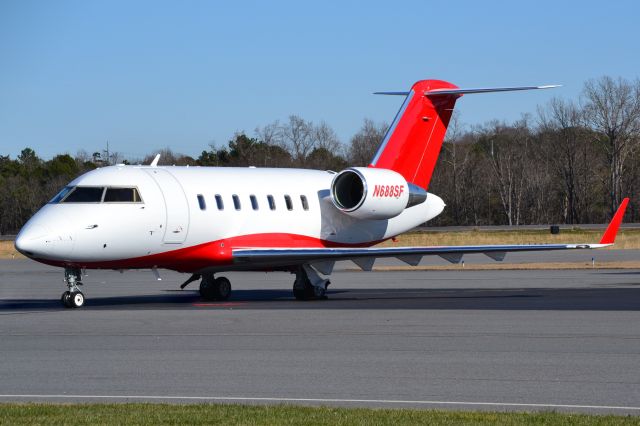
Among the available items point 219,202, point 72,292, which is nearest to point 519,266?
point 219,202

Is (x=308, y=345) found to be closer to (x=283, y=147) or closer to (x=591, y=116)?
(x=591, y=116)

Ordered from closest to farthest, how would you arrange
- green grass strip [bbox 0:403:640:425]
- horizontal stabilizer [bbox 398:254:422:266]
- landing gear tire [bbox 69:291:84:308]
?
green grass strip [bbox 0:403:640:425]
landing gear tire [bbox 69:291:84:308]
horizontal stabilizer [bbox 398:254:422:266]

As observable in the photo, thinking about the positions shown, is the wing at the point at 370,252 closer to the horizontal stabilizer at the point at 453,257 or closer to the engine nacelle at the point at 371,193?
the horizontal stabilizer at the point at 453,257

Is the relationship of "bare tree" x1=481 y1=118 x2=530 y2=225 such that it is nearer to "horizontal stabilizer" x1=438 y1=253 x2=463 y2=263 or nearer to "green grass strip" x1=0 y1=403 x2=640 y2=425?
"horizontal stabilizer" x1=438 y1=253 x2=463 y2=263

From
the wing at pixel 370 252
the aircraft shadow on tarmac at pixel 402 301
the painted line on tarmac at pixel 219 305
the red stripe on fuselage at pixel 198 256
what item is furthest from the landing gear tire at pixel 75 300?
the wing at pixel 370 252

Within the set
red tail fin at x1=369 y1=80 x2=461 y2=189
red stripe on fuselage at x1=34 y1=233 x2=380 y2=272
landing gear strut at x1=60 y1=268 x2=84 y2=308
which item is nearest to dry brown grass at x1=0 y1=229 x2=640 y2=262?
red tail fin at x1=369 y1=80 x2=461 y2=189

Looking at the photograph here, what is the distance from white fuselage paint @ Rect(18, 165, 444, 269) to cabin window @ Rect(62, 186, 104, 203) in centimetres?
16

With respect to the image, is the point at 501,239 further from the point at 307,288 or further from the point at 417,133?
the point at 307,288

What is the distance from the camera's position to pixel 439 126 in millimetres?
29875

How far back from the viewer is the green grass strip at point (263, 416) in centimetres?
938

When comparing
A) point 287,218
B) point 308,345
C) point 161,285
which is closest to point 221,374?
point 308,345

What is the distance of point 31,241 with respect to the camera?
21781 mm

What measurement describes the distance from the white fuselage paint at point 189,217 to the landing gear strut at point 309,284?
Result: 4.03 ft

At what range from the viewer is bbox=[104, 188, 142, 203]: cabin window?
23.8m
